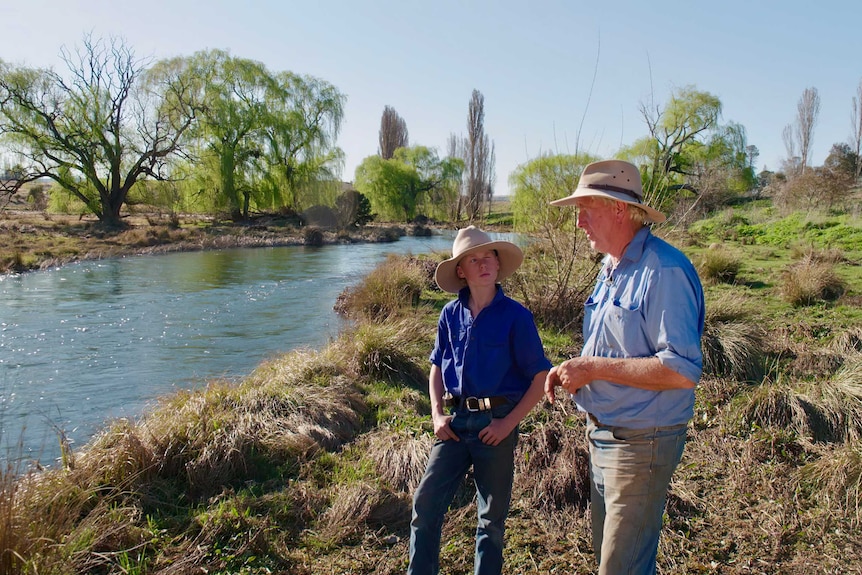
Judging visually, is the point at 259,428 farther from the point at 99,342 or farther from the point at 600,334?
the point at 99,342

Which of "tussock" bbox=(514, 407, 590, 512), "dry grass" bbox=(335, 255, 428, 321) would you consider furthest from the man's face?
"dry grass" bbox=(335, 255, 428, 321)

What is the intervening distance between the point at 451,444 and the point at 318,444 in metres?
2.42

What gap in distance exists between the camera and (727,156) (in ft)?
123

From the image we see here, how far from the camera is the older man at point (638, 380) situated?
6.68ft

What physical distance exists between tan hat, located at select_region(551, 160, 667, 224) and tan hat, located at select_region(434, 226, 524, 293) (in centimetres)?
64

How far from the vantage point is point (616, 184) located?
2.31 m

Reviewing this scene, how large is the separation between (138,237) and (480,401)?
28.3 metres

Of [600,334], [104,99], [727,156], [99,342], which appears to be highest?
[104,99]

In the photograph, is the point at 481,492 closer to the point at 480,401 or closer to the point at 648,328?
the point at 480,401

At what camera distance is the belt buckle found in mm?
2711

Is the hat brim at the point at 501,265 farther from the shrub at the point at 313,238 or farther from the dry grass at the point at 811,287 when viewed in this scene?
the shrub at the point at 313,238

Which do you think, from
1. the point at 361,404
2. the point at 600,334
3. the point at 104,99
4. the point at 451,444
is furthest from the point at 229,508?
the point at 104,99

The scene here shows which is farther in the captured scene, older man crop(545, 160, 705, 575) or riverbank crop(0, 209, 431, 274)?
riverbank crop(0, 209, 431, 274)

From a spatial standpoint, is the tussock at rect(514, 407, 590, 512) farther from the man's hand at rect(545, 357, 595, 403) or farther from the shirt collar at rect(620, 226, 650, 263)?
the shirt collar at rect(620, 226, 650, 263)
